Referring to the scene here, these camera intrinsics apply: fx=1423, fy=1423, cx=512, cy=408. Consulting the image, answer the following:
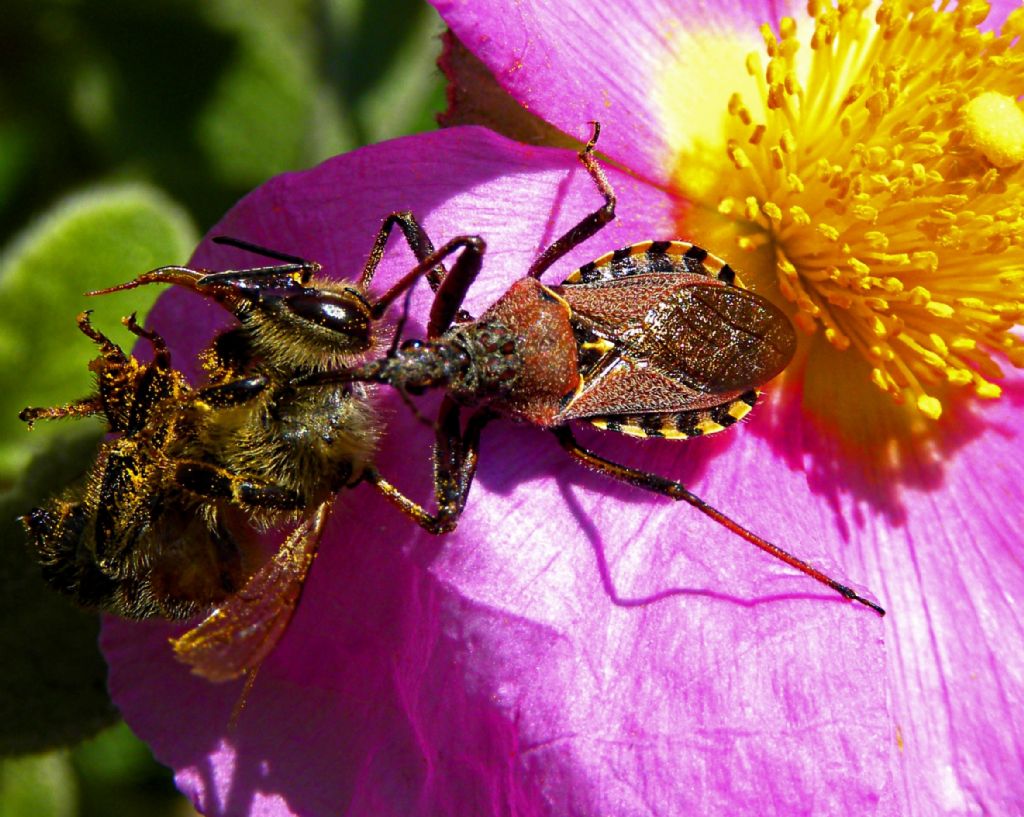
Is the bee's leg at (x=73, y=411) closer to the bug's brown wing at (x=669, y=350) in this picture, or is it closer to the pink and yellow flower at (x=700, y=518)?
the pink and yellow flower at (x=700, y=518)

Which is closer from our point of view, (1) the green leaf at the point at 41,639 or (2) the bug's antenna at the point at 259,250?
(2) the bug's antenna at the point at 259,250

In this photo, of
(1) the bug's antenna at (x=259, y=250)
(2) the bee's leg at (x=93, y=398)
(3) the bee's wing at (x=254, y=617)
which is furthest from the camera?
(1) the bug's antenna at (x=259, y=250)

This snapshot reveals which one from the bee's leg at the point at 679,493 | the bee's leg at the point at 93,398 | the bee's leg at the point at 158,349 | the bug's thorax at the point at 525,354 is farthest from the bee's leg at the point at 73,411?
the bee's leg at the point at 679,493

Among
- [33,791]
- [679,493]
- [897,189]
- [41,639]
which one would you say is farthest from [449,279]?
[33,791]

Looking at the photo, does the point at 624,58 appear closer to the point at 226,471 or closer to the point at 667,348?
the point at 667,348

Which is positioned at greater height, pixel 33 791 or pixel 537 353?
pixel 537 353

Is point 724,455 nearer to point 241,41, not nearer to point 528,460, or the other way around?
point 528,460
